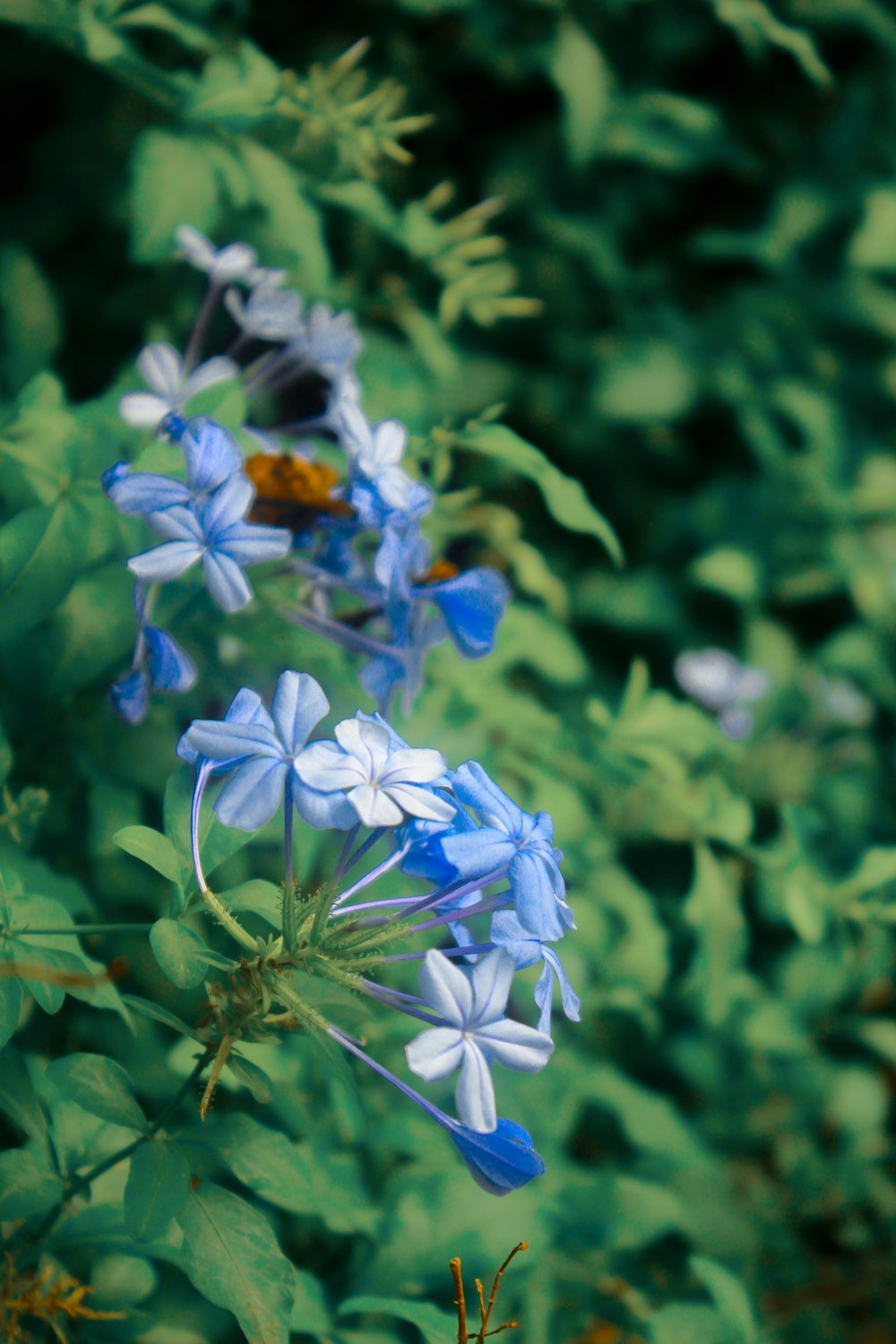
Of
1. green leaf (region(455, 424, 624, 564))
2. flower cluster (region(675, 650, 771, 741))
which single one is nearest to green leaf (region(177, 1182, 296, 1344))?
green leaf (region(455, 424, 624, 564))

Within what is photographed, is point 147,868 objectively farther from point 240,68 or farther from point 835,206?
point 835,206

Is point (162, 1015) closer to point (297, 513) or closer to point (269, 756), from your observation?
point (269, 756)

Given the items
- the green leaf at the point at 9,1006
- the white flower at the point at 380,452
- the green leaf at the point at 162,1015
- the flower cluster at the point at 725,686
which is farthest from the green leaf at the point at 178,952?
the flower cluster at the point at 725,686

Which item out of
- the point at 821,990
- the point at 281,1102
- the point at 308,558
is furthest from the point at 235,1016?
the point at 821,990

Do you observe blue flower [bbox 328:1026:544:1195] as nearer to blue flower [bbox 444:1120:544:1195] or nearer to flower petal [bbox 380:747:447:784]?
blue flower [bbox 444:1120:544:1195]

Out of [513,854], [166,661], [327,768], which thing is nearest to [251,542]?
[166,661]

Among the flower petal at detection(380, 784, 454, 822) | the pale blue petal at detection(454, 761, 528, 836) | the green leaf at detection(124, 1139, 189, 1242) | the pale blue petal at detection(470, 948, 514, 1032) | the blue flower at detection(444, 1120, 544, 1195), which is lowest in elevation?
the blue flower at detection(444, 1120, 544, 1195)
